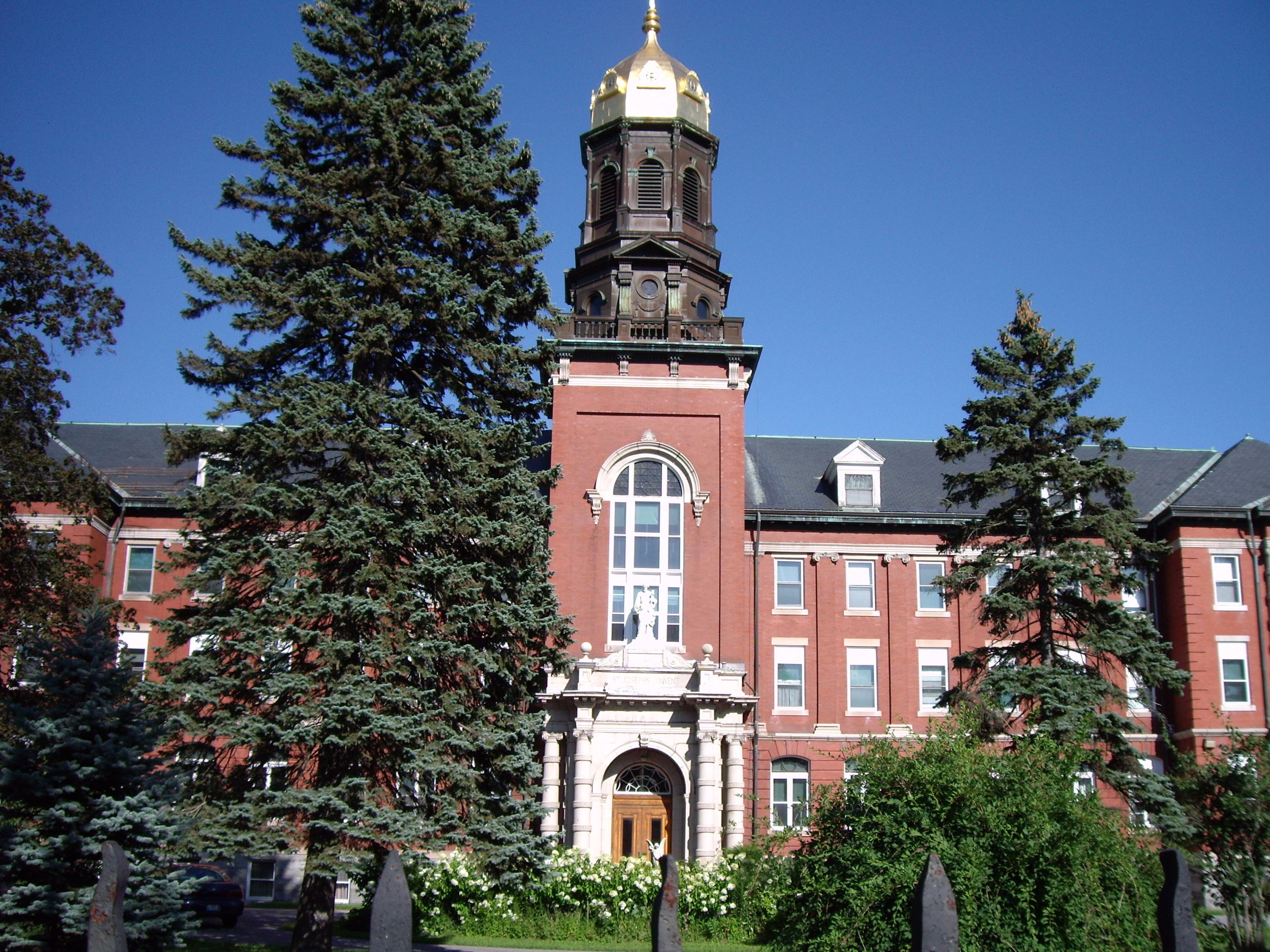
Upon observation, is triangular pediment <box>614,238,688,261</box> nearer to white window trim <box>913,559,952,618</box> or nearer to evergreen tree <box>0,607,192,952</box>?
white window trim <box>913,559,952,618</box>

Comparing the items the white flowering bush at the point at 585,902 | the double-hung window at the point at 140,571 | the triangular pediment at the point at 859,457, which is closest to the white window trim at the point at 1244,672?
the triangular pediment at the point at 859,457

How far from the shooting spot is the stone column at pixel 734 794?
29.4 m

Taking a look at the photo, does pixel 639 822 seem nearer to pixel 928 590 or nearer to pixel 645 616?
pixel 645 616

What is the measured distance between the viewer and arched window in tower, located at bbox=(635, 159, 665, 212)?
36062 mm

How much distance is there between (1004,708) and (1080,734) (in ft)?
31.7

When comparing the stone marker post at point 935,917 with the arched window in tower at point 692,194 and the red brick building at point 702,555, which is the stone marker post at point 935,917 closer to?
the red brick building at point 702,555

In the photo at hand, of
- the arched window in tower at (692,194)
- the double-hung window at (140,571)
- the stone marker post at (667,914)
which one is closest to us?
the stone marker post at (667,914)

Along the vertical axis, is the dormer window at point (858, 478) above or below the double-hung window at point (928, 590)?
above

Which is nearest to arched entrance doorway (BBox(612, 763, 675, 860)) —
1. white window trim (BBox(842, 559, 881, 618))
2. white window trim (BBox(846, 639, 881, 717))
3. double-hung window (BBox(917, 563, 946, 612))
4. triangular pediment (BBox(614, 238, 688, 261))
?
white window trim (BBox(846, 639, 881, 717))

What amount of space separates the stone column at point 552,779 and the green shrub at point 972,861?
52.1 ft

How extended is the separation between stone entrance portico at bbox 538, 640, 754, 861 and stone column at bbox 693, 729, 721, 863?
25 mm

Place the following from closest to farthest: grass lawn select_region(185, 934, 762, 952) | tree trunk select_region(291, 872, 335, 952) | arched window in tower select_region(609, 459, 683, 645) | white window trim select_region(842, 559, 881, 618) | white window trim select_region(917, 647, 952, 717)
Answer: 1. tree trunk select_region(291, 872, 335, 952)
2. grass lawn select_region(185, 934, 762, 952)
3. arched window in tower select_region(609, 459, 683, 645)
4. white window trim select_region(917, 647, 952, 717)
5. white window trim select_region(842, 559, 881, 618)

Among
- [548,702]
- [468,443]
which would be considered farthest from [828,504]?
[468,443]

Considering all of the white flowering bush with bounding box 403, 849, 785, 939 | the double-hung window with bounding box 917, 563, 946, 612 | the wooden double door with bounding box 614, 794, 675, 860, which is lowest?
the white flowering bush with bounding box 403, 849, 785, 939
